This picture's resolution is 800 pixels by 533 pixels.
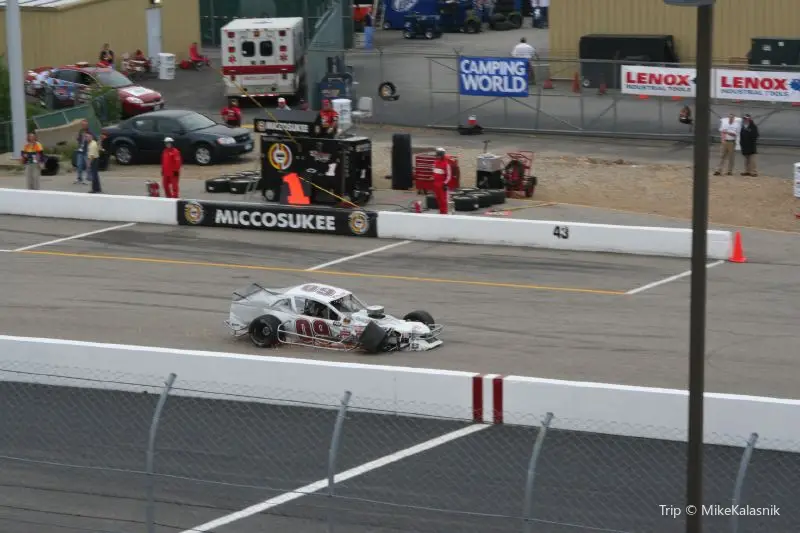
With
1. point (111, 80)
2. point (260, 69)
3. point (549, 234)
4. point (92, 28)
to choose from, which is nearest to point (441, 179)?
point (549, 234)

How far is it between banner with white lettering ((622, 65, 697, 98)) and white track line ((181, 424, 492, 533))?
2493 cm

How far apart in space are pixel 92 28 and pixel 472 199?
23.6 m

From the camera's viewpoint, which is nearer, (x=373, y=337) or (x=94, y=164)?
(x=373, y=337)

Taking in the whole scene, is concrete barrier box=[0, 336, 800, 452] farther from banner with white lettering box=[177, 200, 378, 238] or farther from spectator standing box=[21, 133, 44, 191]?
spectator standing box=[21, 133, 44, 191]

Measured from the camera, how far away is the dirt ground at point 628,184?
101ft

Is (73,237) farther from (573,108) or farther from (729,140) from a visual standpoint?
(573,108)

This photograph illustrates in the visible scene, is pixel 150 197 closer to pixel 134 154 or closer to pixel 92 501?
pixel 134 154

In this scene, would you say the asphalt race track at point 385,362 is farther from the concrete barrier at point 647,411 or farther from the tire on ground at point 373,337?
the tire on ground at point 373,337

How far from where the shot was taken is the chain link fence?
43.9 ft

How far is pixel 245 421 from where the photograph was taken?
1664 cm

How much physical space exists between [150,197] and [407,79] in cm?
1928

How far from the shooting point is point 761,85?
3766 centimetres

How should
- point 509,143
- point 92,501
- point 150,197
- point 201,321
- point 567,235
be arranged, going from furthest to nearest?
point 509,143, point 150,197, point 567,235, point 201,321, point 92,501

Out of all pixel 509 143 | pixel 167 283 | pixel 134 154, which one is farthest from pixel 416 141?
pixel 167 283
